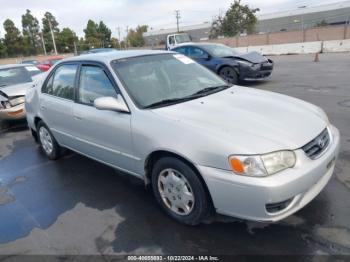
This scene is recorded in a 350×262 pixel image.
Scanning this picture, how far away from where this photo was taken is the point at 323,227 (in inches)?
109

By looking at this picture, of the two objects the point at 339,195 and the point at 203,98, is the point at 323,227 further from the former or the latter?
the point at 203,98

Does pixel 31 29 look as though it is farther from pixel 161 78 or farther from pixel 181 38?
pixel 161 78

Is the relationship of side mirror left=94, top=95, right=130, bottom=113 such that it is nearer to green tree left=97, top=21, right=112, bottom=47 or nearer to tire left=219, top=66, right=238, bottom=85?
tire left=219, top=66, right=238, bottom=85

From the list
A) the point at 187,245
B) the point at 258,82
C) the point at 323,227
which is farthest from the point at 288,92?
the point at 187,245

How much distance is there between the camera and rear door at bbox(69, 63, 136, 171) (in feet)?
10.8

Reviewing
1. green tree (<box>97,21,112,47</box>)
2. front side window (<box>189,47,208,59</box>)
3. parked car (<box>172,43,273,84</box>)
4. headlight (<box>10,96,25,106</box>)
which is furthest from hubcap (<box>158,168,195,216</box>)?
green tree (<box>97,21,112,47</box>)

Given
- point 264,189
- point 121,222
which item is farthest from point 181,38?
point 264,189

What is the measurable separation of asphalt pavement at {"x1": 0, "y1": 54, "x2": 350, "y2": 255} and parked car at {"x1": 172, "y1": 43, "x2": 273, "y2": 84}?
18.3ft

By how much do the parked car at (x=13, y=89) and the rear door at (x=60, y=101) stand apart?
227 cm

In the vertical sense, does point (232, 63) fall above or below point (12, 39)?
below

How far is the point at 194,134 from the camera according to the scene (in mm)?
2629

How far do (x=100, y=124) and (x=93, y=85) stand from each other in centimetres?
53

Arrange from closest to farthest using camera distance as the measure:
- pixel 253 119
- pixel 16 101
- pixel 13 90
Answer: pixel 253 119, pixel 16 101, pixel 13 90

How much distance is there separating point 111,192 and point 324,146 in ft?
8.03
